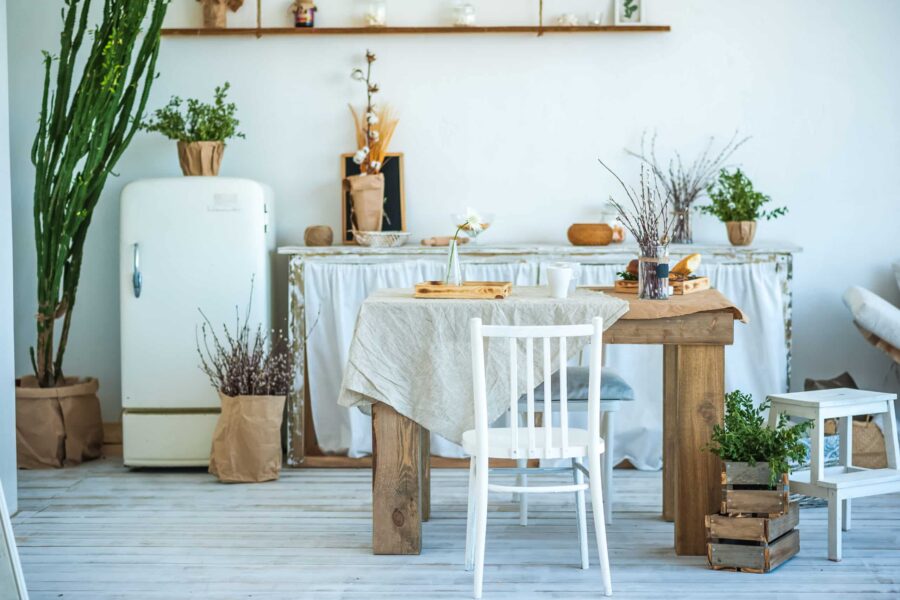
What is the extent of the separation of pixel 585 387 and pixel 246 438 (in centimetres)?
163

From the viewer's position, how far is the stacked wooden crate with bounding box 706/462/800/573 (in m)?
3.36

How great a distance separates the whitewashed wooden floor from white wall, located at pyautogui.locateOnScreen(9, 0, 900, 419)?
4.53 ft

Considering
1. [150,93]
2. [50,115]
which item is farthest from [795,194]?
[50,115]

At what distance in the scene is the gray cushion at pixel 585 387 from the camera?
12.3 ft

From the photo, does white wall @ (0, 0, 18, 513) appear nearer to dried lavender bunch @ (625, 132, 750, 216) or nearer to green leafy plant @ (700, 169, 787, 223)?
dried lavender bunch @ (625, 132, 750, 216)

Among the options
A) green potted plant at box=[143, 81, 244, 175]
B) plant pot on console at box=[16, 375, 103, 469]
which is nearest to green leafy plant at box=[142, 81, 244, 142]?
green potted plant at box=[143, 81, 244, 175]

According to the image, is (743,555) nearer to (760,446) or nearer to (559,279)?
(760,446)

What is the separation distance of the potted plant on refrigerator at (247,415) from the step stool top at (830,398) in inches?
84.7

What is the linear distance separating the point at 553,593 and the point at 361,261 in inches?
84.5

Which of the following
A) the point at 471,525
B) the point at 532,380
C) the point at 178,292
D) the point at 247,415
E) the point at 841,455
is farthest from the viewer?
the point at 178,292

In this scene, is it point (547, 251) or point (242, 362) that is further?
point (547, 251)

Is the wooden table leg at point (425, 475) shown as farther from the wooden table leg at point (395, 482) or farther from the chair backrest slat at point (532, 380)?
the chair backrest slat at point (532, 380)

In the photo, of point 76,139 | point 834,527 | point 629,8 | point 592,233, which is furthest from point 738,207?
point 76,139

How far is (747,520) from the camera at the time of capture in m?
3.35
